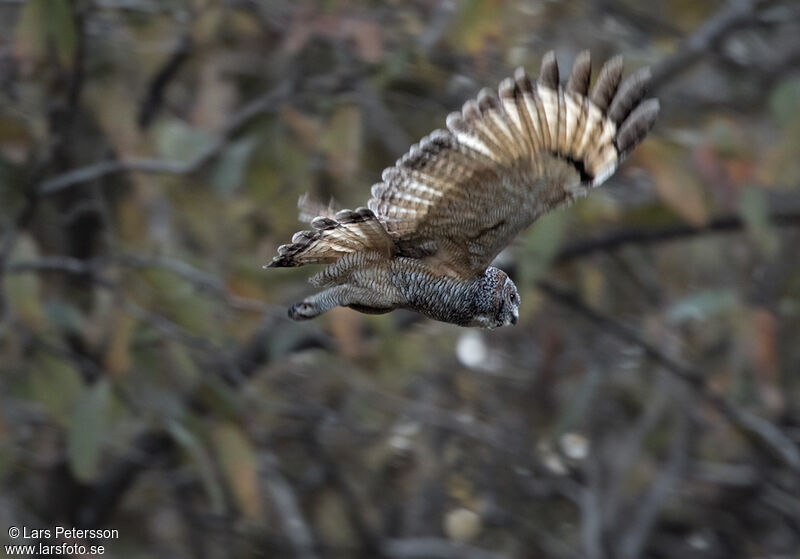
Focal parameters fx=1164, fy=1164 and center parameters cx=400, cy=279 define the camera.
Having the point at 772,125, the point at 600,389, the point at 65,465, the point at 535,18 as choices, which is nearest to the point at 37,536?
the point at 65,465

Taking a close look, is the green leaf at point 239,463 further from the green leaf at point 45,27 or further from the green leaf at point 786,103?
the green leaf at point 786,103

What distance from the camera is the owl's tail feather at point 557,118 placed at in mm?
2131

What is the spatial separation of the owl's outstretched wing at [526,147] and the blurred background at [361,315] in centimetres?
172

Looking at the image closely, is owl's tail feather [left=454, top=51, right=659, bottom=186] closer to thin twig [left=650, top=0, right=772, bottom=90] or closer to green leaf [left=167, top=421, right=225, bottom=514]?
green leaf [left=167, top=421, right=225, bottom=514]

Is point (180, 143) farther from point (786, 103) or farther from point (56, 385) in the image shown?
point (786, 103)

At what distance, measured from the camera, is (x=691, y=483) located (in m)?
5.95

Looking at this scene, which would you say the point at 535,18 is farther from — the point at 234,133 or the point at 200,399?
the point at 200,399

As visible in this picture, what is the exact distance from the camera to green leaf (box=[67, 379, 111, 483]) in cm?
401

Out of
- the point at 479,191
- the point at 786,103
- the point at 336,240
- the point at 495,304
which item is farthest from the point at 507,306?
the point at 786,103

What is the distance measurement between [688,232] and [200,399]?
2037 mm

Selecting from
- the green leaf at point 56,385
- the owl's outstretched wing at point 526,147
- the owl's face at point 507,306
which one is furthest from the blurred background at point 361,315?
the owl's outstretched wing at point 526,147

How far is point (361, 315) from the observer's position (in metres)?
4.41

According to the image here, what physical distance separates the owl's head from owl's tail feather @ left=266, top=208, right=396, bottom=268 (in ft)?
0.69

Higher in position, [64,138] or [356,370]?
[64,138]
